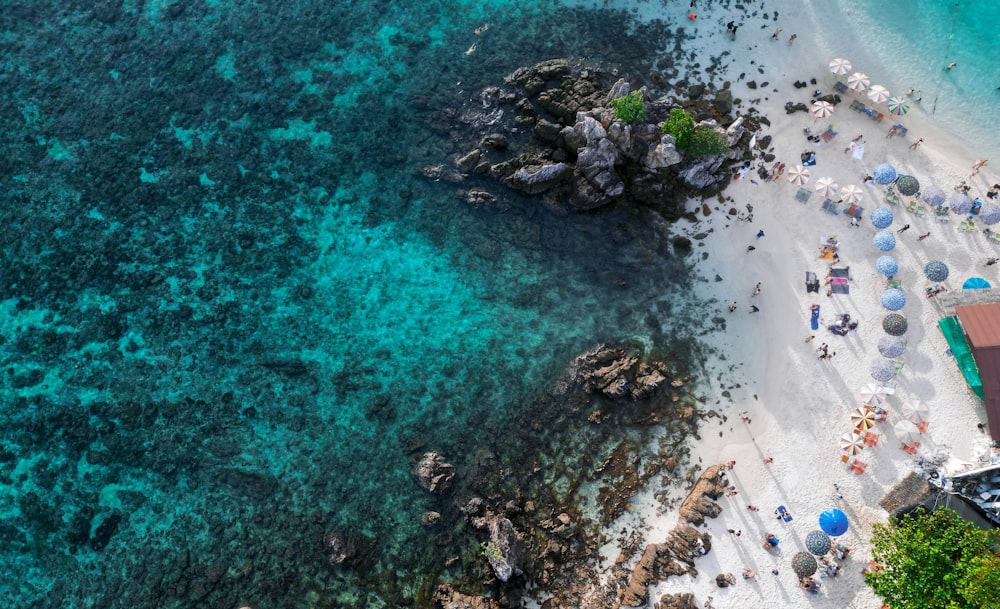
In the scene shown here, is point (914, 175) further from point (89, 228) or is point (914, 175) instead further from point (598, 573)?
point (89, 228)

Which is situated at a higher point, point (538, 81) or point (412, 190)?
point (538, 81)

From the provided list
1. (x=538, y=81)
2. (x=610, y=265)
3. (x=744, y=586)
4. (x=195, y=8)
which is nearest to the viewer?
(x=744, y=586)

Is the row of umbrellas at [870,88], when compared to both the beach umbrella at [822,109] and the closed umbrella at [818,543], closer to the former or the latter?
the beach umbrella at [822,109]

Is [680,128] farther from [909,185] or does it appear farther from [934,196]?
[934,196]

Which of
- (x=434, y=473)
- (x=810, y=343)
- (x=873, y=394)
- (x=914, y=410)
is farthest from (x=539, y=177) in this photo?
(x=914, y=410)

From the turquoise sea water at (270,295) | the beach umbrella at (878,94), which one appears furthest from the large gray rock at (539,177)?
the beach umbrella at (878,94)

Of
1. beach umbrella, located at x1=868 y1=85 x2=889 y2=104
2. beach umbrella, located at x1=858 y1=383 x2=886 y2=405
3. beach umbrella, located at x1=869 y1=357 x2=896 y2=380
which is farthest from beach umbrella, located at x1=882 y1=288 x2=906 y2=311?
beach umbrella, located at x1=868 y1=85 x2=889 y2=104

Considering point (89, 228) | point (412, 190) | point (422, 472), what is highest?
point (412, 190)

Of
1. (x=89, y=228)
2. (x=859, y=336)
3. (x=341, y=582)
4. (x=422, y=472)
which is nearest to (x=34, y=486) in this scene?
(x=89, y=228)
